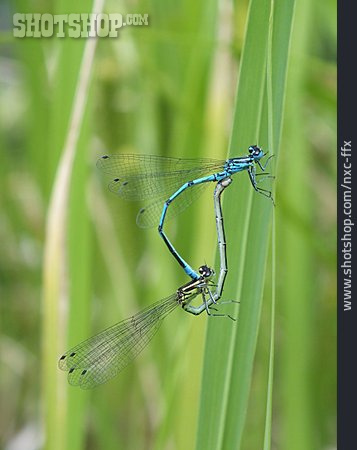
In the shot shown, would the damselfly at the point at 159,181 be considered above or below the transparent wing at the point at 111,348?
above

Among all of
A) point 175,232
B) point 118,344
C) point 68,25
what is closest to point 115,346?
point 118,344

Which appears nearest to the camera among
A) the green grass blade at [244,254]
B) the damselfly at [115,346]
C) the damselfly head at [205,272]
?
the green grass blade at [244,254]

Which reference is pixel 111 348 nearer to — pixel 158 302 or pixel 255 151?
pixel 158 302

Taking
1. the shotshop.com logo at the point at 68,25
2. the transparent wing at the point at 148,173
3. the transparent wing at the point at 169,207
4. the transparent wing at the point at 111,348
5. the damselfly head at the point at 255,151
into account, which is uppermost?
the shotshop.com logo at the point at 68,25

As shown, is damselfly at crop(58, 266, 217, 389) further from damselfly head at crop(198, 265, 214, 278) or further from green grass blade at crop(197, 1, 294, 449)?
green grass blade at crop(197, 1, 294, 449)

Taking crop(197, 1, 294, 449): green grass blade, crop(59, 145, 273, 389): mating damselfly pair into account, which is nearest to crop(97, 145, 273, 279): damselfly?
crop(59, 145, 273, 389): mating damselfly pair

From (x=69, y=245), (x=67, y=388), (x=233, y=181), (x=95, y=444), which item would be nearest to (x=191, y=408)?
(x=67, y=388)

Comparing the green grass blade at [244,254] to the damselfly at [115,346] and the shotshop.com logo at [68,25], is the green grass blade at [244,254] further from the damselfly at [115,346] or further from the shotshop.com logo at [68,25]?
the shotshop.com logo at [68,25]

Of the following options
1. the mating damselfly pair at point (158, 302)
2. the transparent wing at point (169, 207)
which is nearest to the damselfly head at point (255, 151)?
the mating damselfly pair at point (158, 302)
